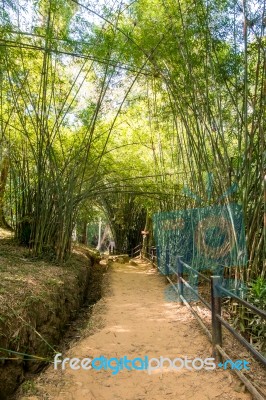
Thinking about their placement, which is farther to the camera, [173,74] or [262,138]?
[173,74]

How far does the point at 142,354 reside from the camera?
7.66 feet

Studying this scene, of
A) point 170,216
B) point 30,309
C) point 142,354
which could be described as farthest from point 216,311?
point 170,216

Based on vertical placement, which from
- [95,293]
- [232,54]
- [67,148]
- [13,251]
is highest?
[232,54]

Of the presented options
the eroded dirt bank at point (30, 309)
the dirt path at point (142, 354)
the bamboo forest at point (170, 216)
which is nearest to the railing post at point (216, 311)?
the bamboo forest at point (170, 216)

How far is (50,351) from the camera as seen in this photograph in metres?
2.45

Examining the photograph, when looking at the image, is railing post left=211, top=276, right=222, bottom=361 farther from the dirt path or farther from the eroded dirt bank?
the eroded dirt bank

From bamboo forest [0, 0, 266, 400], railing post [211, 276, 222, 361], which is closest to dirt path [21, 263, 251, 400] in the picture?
bamboo forest [0, 0, 266, 400]

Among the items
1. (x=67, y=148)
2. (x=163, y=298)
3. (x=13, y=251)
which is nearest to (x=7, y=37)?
(x=67, y=148)

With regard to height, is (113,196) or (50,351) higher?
(113,196)

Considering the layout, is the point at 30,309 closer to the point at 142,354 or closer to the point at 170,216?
the point at 142,354

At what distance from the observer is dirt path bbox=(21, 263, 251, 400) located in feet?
6.01

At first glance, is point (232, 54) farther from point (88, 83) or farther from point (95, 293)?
point (95, 293)

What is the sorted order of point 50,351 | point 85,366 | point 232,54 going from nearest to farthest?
point 85,366
point 50,351
point 232,54

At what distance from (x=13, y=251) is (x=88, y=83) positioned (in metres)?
2.65
